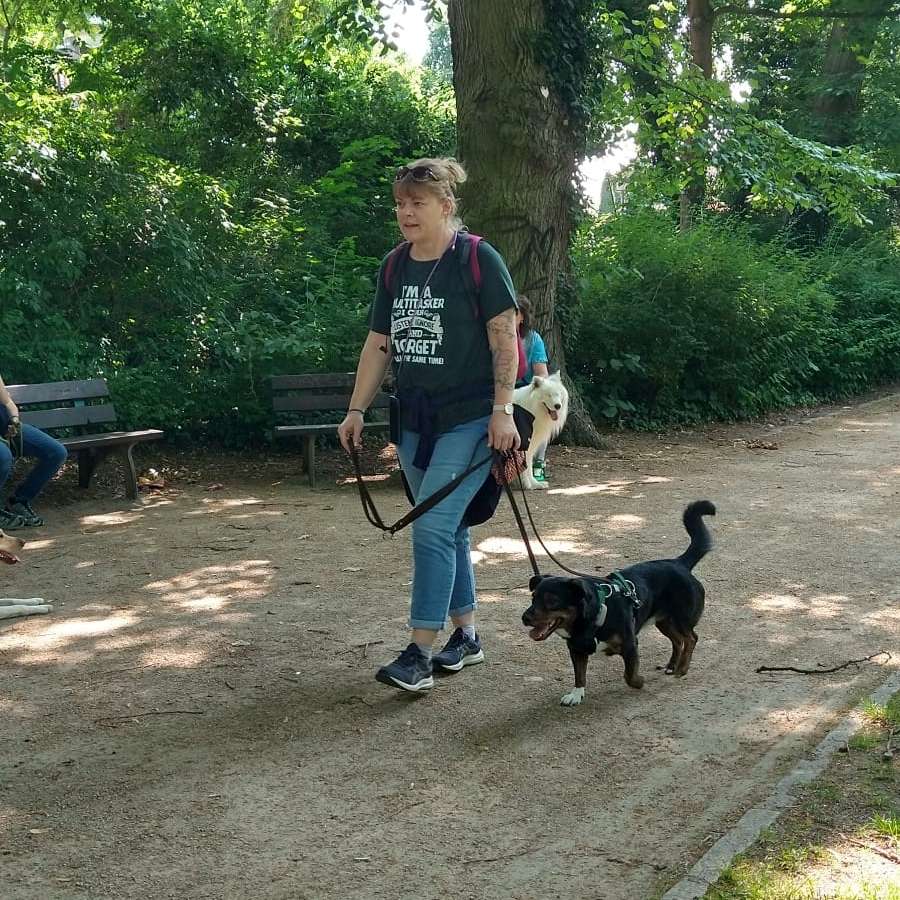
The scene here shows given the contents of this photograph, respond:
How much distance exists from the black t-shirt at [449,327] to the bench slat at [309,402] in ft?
20.7

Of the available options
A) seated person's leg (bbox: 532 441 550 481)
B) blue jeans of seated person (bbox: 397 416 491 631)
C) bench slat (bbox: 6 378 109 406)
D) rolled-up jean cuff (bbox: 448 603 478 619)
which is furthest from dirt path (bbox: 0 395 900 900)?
seated person's leg (bbox: 532 441 550 481)

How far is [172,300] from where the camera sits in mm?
11867

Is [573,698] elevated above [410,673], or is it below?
below

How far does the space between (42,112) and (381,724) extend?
31.9 feet

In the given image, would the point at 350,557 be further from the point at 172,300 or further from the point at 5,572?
the point at 172,300

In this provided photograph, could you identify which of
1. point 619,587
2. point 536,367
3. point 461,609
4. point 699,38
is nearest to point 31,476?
point 536,367

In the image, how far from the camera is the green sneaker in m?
9.15

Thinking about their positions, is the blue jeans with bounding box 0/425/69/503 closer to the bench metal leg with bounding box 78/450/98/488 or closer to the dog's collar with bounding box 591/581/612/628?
the bench metal leg with bounding box 78/450/98/488

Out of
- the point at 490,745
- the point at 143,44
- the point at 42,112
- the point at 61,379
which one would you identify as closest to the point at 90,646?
the point at 490,745

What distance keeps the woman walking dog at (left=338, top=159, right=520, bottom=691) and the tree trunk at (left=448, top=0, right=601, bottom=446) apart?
7.02 m

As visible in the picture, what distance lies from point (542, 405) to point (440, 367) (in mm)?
5454

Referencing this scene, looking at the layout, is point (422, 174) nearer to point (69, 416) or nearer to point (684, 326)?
point (69, 416)

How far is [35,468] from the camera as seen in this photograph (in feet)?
30.5

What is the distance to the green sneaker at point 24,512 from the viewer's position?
30.0 ft
